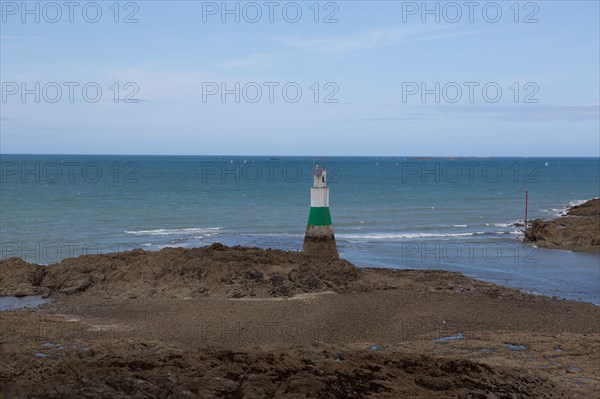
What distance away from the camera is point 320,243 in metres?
22.1

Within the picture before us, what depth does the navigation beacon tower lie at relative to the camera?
72.0 feet

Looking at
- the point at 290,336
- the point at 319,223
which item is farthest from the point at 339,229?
the point at 290,336

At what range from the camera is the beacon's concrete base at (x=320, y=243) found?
22031mm

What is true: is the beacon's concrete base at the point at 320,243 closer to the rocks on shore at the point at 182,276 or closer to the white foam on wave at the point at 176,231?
the rocks on shore at the point at 182,276

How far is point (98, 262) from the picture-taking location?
66.0 ft

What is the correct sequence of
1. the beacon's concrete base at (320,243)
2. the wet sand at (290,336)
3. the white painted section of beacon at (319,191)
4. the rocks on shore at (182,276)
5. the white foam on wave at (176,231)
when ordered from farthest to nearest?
the white foam on wave at (176,231)
the beacon's concrete base at (320,243)
the white painted section of beacon at (319,191)
the rocks on shore at (182,276)
the wet sand at (290,336)

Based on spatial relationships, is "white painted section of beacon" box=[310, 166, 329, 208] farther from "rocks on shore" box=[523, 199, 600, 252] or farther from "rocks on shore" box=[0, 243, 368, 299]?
"rocks on shore" box=[523, 199, 600, 252]

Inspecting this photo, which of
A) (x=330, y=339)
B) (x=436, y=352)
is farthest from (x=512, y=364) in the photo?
(x=330, y=339)

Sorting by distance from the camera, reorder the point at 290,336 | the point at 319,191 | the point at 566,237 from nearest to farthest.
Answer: the point at 290,336, the point at 319,191, the point at 566,237

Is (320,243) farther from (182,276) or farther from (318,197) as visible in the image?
(182,276)

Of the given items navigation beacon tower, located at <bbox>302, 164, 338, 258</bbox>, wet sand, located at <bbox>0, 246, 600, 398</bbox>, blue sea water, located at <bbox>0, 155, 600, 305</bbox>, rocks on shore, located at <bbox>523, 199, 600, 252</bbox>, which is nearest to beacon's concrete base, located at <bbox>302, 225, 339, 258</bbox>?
navigation beacon tower, located at <bbox>302, 164, 338, 258</bbox>

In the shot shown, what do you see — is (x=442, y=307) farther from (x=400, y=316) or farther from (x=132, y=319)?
(x=132, y=319)

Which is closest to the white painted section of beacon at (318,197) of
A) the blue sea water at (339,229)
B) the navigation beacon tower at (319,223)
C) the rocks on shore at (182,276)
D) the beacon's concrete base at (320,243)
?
the navigation beacon tower at (319,223)

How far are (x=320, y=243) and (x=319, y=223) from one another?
0.61 m
